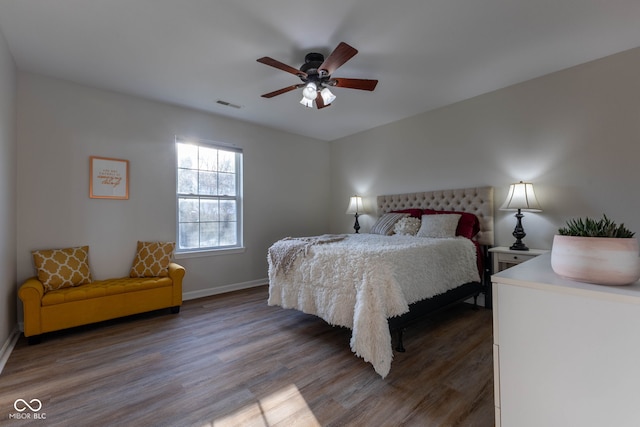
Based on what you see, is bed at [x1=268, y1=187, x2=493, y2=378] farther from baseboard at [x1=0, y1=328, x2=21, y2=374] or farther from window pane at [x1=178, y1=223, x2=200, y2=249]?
baseboard at [x1=0, y1=328, x2=21, y2=374]

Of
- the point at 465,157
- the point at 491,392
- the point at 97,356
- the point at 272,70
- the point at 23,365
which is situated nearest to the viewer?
the point at 491,392

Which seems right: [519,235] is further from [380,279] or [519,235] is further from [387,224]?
[380,279]

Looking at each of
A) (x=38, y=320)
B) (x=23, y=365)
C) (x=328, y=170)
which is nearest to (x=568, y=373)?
(x=23, y=365)

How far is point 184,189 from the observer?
154 inches

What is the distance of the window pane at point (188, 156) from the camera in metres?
3.89

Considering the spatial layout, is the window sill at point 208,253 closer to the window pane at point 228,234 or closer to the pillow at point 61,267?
the window pane at point 228,234

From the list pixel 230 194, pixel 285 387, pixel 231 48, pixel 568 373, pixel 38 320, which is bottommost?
pixel 285 387

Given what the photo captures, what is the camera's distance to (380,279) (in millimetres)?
2064

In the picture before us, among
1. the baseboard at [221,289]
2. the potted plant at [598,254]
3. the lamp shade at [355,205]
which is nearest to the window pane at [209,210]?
the baseboard at [221,289]

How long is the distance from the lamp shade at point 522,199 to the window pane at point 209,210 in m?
3.84

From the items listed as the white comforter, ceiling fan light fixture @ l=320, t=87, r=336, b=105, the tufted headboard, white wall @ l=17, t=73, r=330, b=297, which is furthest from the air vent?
the tufted headboard

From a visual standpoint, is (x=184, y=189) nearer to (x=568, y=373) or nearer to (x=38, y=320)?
(x=38, y=320)

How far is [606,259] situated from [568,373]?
0.42 m

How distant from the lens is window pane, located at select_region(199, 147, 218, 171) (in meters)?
4.09
